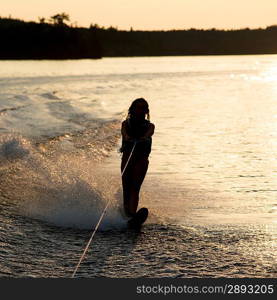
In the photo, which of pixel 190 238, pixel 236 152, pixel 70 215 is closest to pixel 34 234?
pixel 70 215

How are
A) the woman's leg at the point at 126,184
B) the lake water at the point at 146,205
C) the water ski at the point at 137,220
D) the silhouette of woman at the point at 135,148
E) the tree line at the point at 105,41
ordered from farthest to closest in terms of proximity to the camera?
the tree line at the point at 105,41 → the woman's leg at the point at 126,184 → the silhouette of woman at the point at 135,148 → the water ski at the point at 137,220 → the lake water at the point at 146,205

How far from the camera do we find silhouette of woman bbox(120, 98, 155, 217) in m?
8.70

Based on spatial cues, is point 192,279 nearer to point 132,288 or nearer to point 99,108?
point 132,288

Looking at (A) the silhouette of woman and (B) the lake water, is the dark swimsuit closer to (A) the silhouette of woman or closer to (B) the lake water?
(A) the silhouette of woman

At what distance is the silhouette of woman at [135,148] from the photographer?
28.5ft

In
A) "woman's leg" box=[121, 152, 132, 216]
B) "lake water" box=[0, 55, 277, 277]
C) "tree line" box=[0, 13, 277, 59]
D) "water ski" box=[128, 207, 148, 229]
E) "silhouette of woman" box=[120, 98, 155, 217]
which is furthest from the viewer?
"tree line" box=[0, 13, 277, 59]

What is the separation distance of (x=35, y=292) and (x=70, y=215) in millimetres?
3342

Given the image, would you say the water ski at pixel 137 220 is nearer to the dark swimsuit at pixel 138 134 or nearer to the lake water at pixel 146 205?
the lake water at pixel 146 205

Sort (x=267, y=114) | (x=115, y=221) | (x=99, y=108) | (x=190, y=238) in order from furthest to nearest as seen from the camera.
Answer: (x=99, y=108) → (x=267, y=114) → (x=115, y=221) → (x=190, y=238)

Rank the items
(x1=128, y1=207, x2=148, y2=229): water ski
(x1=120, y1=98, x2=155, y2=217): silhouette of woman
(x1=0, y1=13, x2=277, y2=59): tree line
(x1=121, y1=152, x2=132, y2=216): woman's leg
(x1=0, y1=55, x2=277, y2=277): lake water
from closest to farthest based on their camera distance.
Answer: (x1=0, y1=55, x2=277, y2=277): lake water → (x1=128, y1=207, x2=148, y2=229): water ski → (x1=120, y1=98, x2=155, y2=217): silhouette of woman → (x1=121, y1=152, x2=132, y2=216): woman's leg → (x1=0, y1=13, x2=277, y2=59): tree line

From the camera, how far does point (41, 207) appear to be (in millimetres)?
9500

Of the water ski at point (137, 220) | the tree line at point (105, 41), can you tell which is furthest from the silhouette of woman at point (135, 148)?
the tree line at point (105, 41)

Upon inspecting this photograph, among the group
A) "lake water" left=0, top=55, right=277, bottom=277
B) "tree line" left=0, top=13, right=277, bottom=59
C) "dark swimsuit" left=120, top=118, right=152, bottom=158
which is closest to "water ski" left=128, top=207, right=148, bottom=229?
"lake water" left=0, top=55, right=277, bottom=277

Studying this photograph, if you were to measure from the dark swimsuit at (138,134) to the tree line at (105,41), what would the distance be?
121m
